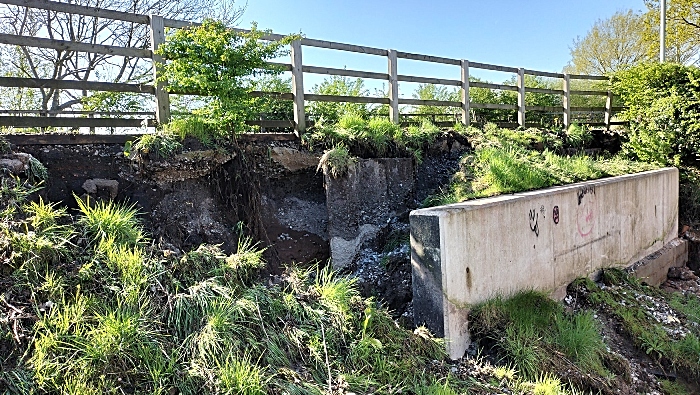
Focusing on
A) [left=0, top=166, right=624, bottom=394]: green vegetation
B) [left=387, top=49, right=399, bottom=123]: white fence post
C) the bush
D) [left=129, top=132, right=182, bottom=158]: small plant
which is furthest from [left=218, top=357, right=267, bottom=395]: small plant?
the bush

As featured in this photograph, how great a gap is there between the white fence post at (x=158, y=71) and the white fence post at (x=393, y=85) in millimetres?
3401

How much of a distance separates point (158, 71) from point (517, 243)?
444cm

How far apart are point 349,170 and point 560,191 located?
2700mm

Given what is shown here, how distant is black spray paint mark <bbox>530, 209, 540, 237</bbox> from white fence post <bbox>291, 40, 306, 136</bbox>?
3.07 metres

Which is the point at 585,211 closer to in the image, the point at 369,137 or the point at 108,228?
the point at 369,137

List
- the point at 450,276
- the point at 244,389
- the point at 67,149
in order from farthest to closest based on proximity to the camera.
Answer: the point at 67,149 < the point at 450,276 < the point at 244,389

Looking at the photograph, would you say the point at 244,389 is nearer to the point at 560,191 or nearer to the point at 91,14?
the point at 91,14

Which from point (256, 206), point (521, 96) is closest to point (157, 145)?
point (256, 206)

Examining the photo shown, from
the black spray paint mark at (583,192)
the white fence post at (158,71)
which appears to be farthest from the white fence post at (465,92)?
the white fence post at (158,71)

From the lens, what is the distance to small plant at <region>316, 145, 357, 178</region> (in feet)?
19.2

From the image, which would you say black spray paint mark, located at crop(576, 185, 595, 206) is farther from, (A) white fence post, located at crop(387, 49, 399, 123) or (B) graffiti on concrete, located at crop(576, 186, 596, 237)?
(A) white fence post, located at crop(387, 49, 399, 123)

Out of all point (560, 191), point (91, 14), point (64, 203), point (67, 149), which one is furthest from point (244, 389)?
point (560, 191)

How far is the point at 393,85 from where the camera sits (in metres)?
7.42

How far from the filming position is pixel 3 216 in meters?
3.56
